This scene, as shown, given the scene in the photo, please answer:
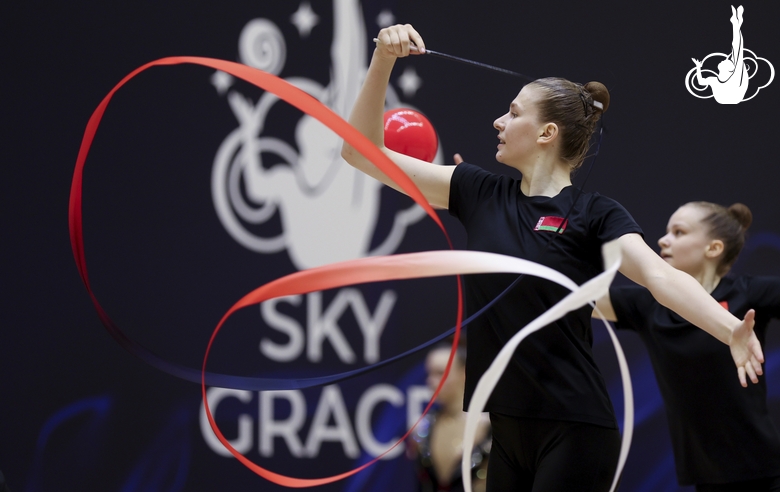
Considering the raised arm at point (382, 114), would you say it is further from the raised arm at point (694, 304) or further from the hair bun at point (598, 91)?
the raised arm at point (694, 304)

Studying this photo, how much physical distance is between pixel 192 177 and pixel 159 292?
1.88 feet

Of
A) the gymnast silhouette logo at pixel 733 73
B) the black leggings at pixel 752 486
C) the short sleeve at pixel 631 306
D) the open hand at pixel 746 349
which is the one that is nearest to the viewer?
the open hand at pixel 746 349

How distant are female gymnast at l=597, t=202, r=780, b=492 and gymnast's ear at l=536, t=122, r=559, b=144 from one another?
1.08 meters

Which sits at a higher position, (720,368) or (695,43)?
(695,43)

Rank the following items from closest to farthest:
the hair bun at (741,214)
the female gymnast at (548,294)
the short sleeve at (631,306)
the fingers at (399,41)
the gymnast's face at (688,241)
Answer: the female gymnast at (548,294), the fingers at (399,41), the short sleeve at (631,306), the gymnast's face at (688,241), the hair bun at (741,214)

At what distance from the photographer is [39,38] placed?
13.4 feet

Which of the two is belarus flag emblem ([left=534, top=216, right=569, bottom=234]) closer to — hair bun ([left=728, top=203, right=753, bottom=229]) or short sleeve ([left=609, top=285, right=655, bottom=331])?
short sleeve ([left=609, top=285, right=655, bottom=331])

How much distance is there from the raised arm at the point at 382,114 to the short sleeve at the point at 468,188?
0.09 ft

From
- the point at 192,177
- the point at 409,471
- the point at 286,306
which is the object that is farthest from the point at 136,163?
the point at 409,471

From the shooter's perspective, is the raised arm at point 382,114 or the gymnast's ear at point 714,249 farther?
the gymnast's ear at point 714,249

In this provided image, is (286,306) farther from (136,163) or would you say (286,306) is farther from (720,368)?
(720,368)

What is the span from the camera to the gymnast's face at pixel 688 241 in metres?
3.04

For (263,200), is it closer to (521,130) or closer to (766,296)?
(521,130)

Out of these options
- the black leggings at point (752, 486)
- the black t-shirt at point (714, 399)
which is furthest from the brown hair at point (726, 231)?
the black leggings at point (752, 486)
